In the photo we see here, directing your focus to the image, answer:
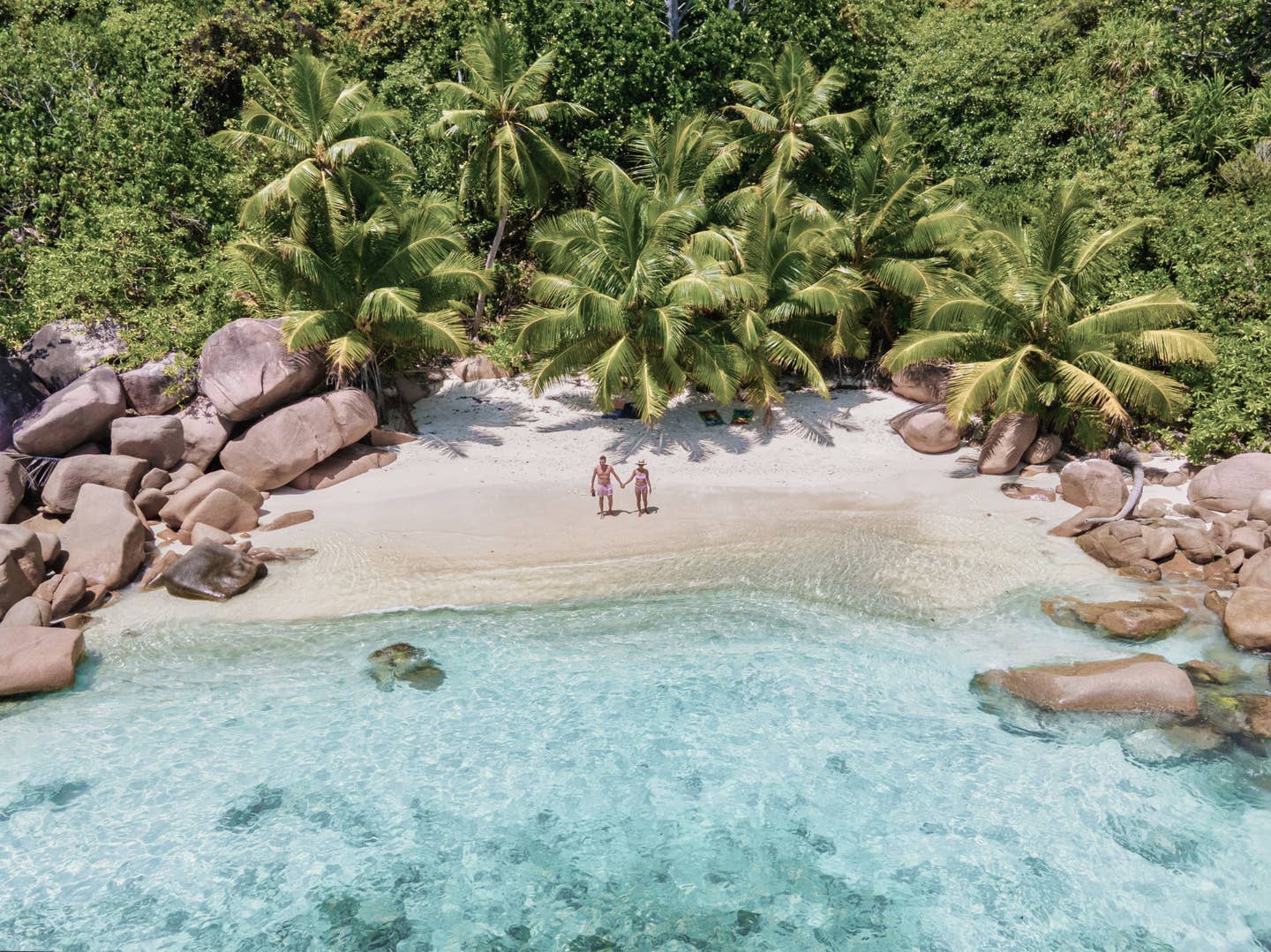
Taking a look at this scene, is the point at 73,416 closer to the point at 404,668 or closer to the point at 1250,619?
the point at 404,668

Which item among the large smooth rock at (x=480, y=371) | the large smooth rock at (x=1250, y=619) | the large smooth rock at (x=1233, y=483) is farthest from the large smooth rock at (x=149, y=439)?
the large smooth rock at (x=1233, y=483)

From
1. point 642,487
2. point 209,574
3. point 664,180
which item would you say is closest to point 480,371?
point 664,180

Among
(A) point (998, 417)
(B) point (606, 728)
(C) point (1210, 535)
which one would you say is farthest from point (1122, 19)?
Answer: (B) point (606, 728)

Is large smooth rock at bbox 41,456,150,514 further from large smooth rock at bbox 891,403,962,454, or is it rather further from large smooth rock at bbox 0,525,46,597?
large smooth rock at bbox 891,403,962,454

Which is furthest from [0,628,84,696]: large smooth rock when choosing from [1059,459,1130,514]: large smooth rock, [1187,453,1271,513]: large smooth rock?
[1187,453,1271,513]: large smooth rock

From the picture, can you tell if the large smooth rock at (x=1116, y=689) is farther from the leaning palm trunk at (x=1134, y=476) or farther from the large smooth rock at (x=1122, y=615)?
the leaning palm trunk at (x=1134, y=476)

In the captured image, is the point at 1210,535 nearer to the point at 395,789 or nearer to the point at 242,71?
the point at 395,789

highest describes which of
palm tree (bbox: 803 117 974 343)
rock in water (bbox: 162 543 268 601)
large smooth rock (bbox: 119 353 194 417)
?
palm tree (bbox: 803 117 974 343)
